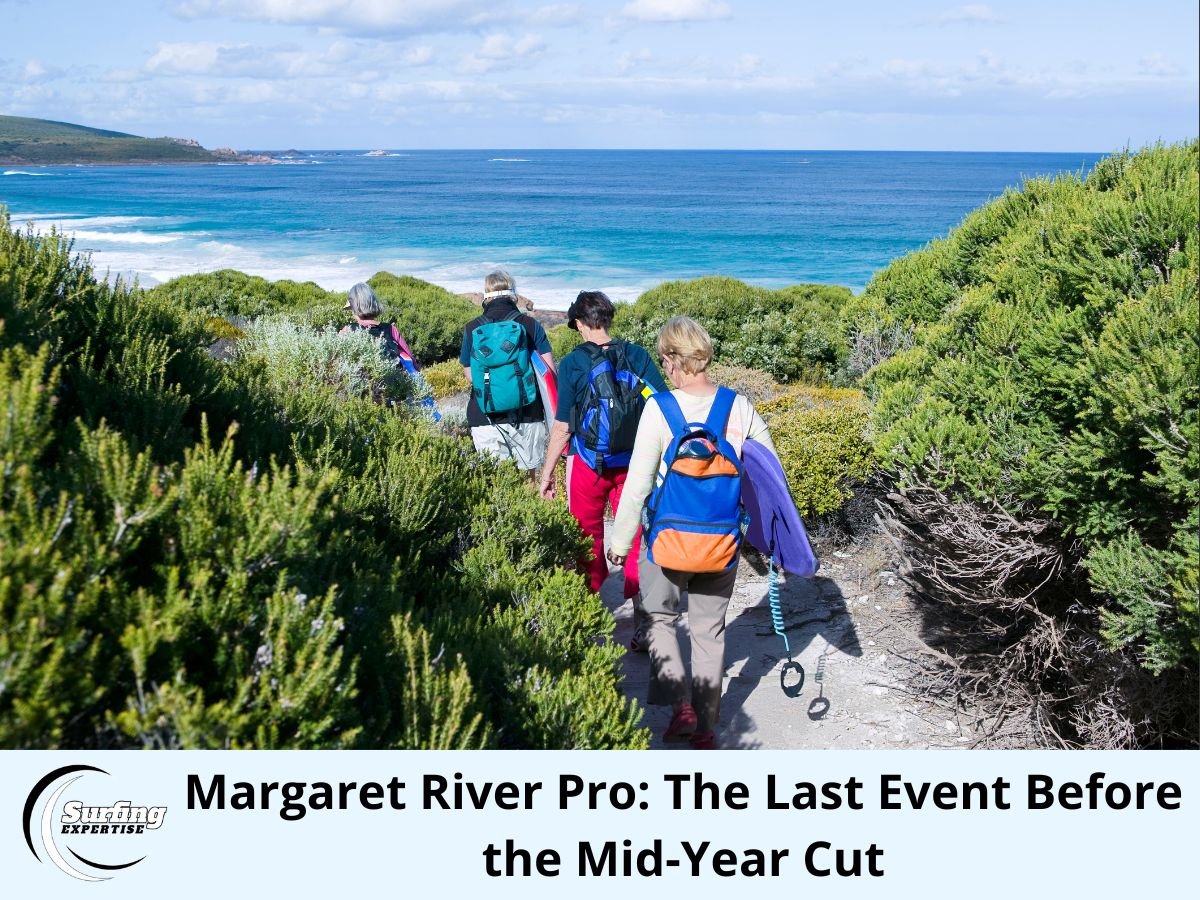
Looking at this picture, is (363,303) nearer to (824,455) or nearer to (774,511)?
(824,455)

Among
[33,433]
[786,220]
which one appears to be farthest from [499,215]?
[33,433]

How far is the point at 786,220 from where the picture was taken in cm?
6394

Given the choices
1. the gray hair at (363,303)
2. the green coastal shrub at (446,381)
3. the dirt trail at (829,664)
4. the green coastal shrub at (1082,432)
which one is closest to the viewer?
the green coastal shrub at (1082,432)

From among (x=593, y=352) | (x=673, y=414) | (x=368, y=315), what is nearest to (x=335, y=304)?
(x=368, y=315)

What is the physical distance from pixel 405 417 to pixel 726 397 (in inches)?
133

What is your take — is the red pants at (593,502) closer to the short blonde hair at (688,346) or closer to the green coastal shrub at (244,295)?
the short blonde hair at (688,346)

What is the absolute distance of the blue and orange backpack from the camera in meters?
3.54

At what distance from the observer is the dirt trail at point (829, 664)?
4.34 metres

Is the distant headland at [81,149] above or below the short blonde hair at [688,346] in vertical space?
above

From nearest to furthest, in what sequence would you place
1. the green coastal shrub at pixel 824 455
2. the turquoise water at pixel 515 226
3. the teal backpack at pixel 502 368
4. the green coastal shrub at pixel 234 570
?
the green coastal shrub at pixel 234 570 < the teal backpack at pixel 502 368 < the green coastal shrub at pixel 824 455 < the turquoise water at pixel 515 226

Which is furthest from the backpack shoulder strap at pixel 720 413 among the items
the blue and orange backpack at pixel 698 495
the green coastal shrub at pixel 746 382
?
the green coastal shrub at pixel 746 382

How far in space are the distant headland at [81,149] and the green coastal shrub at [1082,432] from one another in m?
182

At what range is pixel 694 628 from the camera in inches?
157

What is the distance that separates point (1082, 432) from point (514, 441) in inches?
131
